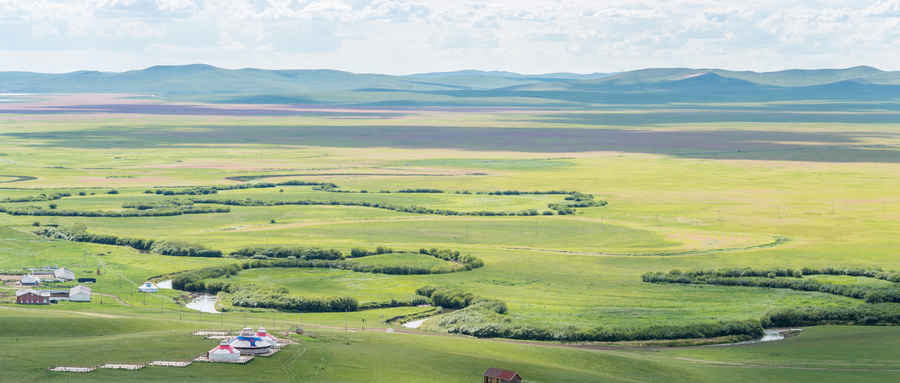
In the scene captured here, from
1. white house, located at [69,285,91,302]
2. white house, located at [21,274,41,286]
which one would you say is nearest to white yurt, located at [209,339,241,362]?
white house, located at [69,285,91,302]

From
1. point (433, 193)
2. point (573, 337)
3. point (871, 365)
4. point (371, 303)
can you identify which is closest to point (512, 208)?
point (433, 193)

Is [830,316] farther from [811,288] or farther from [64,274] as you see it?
[64,274]

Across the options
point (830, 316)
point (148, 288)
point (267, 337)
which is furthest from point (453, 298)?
point (830, 316)

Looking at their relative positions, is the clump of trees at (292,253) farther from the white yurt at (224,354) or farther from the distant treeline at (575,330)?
the white yurt at (224,354)

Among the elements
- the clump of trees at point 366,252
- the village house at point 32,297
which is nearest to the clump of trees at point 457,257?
the clump of trees at point 366,252

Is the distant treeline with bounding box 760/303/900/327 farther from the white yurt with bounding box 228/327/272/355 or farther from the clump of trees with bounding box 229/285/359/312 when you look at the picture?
the white yurt with bounding box 228/327/272/355

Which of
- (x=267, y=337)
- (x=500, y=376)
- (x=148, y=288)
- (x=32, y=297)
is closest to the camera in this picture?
(x=500, y=376)
